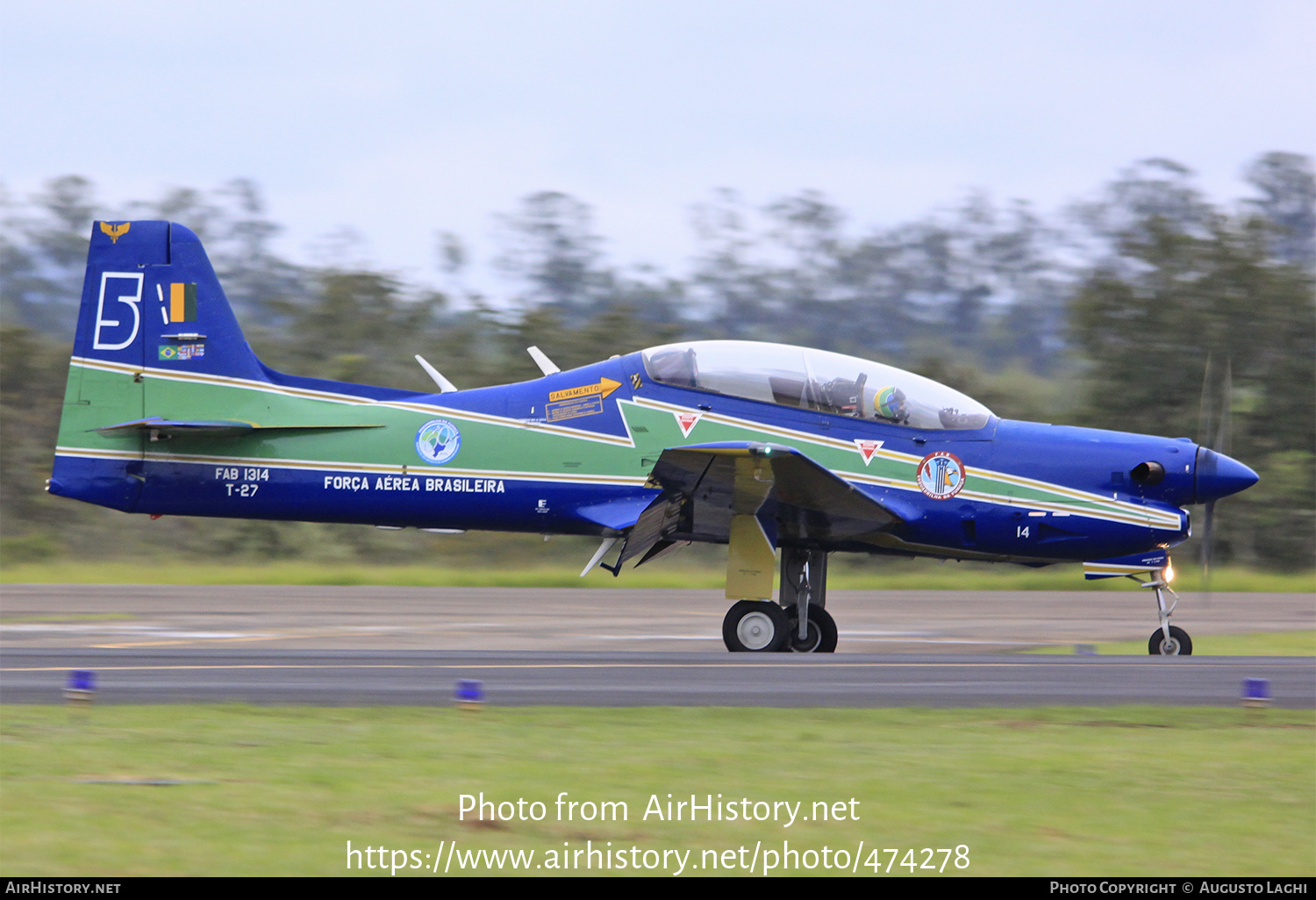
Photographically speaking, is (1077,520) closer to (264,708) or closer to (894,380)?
(894,380)

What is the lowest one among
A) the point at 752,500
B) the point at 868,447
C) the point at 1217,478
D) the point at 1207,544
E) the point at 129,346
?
the point at 1207,544

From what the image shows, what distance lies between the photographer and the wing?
9195 mm

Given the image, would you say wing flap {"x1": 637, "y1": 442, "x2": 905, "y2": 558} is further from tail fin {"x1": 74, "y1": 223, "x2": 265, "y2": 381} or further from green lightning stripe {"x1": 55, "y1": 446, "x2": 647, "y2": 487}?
tail fin {"x1": 74, "y1": 223, "x2": 265, "y2": 381}

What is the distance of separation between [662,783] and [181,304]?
7282mm

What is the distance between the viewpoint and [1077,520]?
10125 mm

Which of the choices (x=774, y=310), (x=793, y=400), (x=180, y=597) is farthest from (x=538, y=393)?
(x=774, y=310)

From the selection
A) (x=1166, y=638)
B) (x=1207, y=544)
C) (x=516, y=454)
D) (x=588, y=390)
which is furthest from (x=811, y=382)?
(x=1166, y=638)

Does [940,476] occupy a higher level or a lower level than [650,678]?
higher

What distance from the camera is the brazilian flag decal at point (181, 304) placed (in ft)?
34.7

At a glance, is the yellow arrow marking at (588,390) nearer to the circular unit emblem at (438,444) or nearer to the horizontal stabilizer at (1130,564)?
the circular unit emblem at (438,444)

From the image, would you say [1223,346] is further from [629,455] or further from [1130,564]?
[629,455]

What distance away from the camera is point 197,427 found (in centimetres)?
1019

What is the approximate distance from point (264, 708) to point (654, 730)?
2.22 m

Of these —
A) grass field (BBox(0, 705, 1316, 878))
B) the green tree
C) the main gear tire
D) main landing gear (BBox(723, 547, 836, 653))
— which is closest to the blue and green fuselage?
main landing gear (BBox(723, 547, 836, 653))
